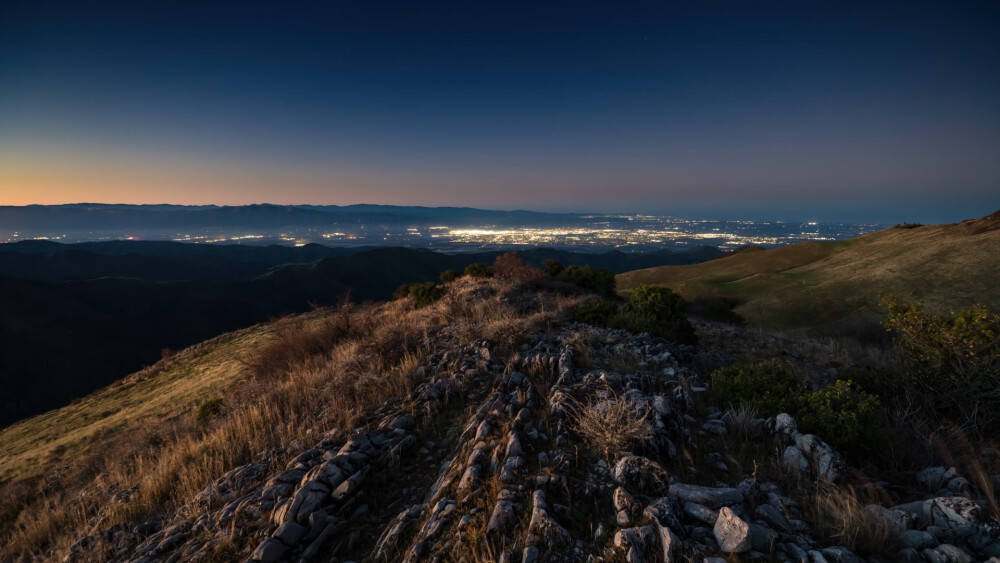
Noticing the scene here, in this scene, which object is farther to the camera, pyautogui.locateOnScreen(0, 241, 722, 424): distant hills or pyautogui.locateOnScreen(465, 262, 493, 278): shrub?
pyautogui.locateOnScreen(0, 241, 722, 424): distant hills

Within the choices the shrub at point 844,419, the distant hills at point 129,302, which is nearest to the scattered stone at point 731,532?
the shrub at point 844,419

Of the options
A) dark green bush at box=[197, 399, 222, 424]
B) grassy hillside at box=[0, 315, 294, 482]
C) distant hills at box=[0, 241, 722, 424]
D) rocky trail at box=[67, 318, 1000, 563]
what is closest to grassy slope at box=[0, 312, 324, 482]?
grassy hillside at box=[0, 315, 294, 482]

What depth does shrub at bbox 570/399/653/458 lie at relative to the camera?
4418mm

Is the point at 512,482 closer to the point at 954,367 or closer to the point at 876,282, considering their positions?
the point at 954,367

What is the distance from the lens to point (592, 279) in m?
29.7

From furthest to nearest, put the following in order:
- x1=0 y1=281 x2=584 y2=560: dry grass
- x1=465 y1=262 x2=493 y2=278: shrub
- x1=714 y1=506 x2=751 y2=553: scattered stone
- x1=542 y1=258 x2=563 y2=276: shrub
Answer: x1=542 y1=258 x2=563 y2=276: shrub → x1=465 y1=262 x2=493 y2=278: shrub → x1=0 y1=281 x2=584 y2=560: dry grass → x1=714 y1=506 x2=751 y2=553: scattered stone

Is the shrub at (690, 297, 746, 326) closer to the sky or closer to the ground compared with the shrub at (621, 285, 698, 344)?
closer to the ground

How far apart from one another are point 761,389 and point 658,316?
633 centimetres

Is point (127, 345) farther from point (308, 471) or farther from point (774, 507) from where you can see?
point (774, 507)

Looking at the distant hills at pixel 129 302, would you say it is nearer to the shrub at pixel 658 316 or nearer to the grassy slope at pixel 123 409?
the grassy slope at pixel 123 409

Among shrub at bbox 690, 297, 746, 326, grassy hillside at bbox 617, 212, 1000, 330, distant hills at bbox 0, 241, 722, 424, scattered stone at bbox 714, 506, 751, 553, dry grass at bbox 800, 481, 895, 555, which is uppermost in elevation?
scattered stone at bbox 714, 506, 751, 553

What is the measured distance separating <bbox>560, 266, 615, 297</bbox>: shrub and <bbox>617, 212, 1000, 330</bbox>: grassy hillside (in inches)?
786

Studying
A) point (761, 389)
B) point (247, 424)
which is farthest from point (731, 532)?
point (247, 424)

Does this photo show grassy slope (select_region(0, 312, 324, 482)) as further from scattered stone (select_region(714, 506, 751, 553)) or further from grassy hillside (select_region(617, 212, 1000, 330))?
grassy hillside (select_region(617, 212, 1000, 330))
